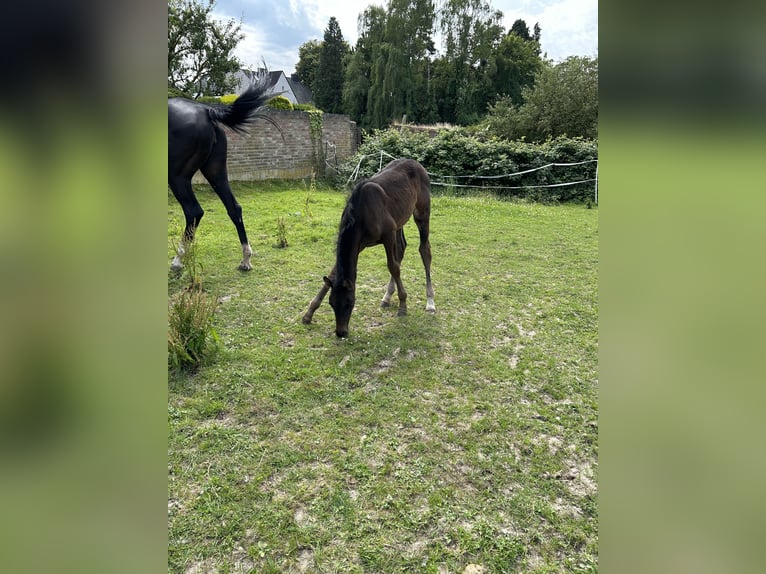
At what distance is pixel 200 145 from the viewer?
5402 mm

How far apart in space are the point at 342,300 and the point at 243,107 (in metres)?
3.48

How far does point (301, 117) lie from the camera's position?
1476 centimetres

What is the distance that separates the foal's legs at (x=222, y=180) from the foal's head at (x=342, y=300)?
233 cm

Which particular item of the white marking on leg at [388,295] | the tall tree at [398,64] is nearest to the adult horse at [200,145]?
the white marking on leg at [388,295]

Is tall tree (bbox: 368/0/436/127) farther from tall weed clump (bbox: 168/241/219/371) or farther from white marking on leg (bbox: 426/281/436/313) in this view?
tall weed clump (bbox: 168/241/219/371)

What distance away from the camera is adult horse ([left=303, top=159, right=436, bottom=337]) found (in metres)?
3.93

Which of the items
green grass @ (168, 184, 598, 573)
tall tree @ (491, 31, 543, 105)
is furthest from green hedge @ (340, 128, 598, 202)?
tall tree @ (491, 31, 543, 105)

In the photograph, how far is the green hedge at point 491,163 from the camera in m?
14.0

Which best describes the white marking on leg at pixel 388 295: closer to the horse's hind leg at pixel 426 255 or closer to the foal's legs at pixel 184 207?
the horse's hind leg at pixel 426 255

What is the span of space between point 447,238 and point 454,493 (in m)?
6.21

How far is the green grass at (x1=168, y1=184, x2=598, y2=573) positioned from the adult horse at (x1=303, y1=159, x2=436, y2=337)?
1.00 feet

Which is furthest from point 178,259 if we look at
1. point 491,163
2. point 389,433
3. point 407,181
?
point 491,163
